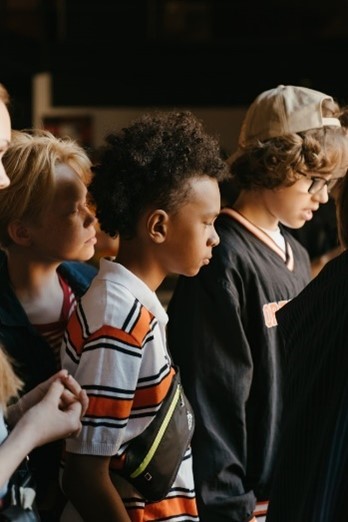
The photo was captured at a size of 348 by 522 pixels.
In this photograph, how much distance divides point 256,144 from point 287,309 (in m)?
0.78

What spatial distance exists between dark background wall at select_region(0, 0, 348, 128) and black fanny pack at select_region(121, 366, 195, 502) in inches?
330

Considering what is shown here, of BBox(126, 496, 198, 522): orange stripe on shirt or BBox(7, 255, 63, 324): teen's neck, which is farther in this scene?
BBox(7, 255, 63, 324): teen's neck

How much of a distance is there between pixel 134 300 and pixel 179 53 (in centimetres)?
863

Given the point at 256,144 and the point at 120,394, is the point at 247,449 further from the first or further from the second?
the point at 256,144

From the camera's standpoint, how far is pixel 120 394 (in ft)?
5.08

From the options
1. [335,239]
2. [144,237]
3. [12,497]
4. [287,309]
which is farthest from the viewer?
[335,239]

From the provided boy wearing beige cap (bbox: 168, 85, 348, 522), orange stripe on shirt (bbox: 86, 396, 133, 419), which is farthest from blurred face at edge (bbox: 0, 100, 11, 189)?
boy wearing beige cap (bbox: 168, 85, 348, 522)

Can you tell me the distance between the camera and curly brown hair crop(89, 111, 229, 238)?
5.61 feet

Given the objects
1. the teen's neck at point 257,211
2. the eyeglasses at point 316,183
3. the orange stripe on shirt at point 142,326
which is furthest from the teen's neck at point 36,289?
the eyeglasses at point 316,183

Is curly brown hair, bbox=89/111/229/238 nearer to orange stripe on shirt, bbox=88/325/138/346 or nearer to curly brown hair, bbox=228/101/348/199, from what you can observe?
orange stripe on shirt, bbox=88/325/138/346

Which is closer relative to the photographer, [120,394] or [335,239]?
[120,394]

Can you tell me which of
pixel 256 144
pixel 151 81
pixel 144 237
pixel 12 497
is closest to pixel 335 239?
pixel 256 144

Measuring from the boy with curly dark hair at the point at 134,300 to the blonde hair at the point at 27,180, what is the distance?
0.10 meters

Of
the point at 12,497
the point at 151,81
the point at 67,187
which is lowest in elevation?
the point at 151,81
